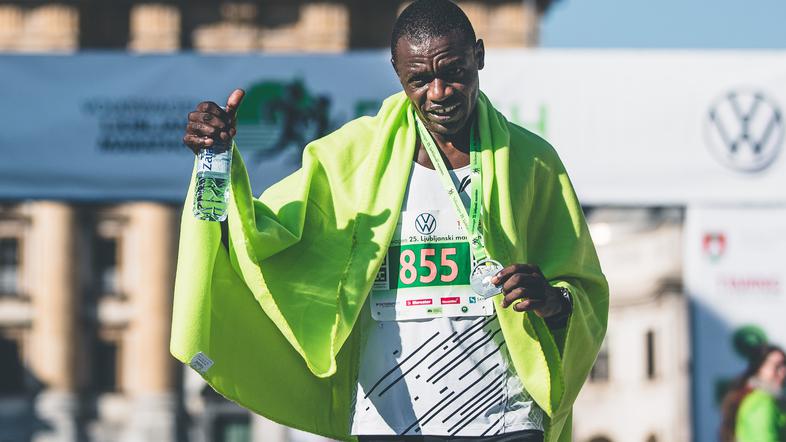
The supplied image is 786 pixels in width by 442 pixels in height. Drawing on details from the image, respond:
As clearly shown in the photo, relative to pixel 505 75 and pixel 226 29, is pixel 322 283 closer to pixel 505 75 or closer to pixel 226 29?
pixel 505 75

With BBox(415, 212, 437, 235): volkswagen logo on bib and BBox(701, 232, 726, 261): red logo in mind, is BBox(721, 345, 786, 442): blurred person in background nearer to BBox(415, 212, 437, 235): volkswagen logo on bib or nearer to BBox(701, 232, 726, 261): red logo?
BBox(701, 232, 726, 261): red logo

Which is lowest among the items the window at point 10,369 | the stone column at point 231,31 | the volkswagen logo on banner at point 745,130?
the window at point 10,369

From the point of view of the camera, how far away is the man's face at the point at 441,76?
3652 mm

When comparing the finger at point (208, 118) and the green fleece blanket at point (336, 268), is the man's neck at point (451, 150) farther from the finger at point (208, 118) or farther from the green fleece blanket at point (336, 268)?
the finger at point (208, 118)

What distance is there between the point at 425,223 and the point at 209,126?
23.4 inches

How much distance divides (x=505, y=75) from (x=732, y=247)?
1.99 meters

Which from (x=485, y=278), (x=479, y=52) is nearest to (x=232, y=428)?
(x=479, y=52)

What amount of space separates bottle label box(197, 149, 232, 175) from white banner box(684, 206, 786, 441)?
25.2ft

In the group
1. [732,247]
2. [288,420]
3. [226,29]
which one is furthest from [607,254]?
[288,420]

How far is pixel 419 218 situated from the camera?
380 cm

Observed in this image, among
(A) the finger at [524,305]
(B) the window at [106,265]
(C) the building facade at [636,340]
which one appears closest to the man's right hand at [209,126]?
(A) the finger at [524,305]

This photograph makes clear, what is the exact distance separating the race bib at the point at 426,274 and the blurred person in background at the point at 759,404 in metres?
5.67

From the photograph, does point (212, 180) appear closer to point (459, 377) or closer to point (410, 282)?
point (410, 282)

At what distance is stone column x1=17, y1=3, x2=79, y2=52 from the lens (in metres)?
45.6
